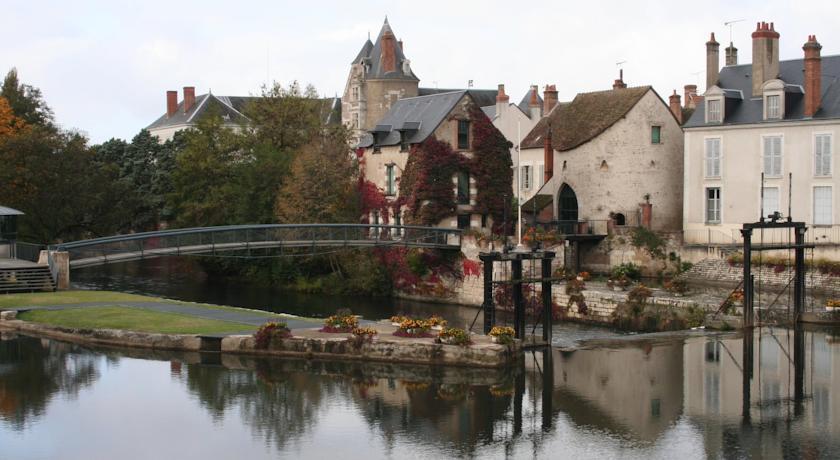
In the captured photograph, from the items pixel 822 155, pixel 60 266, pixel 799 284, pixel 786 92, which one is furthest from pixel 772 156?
pixel 60 266

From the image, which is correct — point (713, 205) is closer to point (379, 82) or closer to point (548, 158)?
point (548, 158)

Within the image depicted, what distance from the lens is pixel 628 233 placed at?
1912 inches

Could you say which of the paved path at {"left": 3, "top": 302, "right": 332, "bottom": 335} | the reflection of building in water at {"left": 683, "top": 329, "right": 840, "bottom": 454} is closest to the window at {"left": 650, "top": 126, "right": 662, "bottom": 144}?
the reflection of building in water at {"left": 683, "top": 329, "right": 840, "bottom": 454}

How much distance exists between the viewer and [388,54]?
267 ft

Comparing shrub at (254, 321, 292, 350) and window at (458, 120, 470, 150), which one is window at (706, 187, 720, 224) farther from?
shrub at (254, 321, 292, 350)

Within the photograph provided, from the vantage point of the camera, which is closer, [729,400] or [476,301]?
[729,400]

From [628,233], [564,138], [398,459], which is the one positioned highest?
[564,138]

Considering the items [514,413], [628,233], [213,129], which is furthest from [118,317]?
[213,129]

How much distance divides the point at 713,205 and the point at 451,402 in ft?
86.9

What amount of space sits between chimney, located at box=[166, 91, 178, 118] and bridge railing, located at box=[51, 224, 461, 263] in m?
46.0

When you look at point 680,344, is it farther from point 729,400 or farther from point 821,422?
point 821,422

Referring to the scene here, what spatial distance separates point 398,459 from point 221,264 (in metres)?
40.2

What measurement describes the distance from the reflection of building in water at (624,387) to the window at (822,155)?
15598 mm

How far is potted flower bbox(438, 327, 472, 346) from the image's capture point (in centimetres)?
2716
